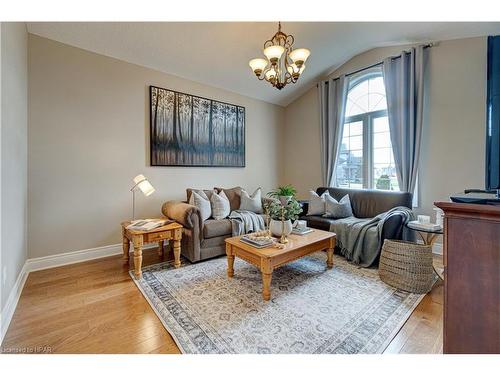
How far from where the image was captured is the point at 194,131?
392 centimetres

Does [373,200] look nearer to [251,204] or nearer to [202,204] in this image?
[251,204]

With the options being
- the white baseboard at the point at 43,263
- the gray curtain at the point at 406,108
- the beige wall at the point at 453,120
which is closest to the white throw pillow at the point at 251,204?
the white baseboard at the point at 43,263

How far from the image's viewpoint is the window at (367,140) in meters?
3.96

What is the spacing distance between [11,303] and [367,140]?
4.98 meters

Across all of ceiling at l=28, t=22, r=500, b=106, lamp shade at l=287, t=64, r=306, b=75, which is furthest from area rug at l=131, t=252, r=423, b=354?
ceiling at l=28, t=22, r=500, b=106

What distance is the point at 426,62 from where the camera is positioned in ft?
11.2

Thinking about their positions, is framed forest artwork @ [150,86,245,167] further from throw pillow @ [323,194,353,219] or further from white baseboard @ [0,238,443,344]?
throw pillow @ [323,194,353,219]

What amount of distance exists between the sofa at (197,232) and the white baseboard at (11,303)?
1555mm

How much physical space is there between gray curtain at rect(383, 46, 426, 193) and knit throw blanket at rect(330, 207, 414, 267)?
763 millimetres

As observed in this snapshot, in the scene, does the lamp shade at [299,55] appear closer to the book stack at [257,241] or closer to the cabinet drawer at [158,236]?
the book stack at [257,241]

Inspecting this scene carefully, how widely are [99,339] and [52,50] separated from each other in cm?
323

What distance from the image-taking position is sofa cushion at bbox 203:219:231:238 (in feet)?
9.87
